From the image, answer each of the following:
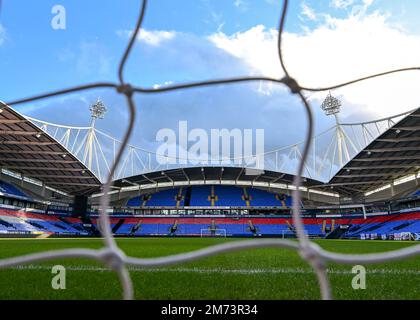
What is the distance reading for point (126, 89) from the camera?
Answer: 87.2 inches

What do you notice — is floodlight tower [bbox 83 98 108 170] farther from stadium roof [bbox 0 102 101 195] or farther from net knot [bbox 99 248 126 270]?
net knot [bbox 99 248 126 270]

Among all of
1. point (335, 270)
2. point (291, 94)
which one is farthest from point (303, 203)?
point (291, 94)

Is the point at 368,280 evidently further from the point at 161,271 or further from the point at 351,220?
the point at 351,220

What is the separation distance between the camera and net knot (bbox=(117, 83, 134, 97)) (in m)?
2.20

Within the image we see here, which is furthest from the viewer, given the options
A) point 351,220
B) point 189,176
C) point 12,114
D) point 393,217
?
point 189,176

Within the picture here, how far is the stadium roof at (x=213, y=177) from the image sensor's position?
41375mm

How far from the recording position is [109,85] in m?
2.24

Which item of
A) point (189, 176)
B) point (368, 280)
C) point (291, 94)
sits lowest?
point (368, 280)

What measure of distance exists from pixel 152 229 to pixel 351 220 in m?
24.1

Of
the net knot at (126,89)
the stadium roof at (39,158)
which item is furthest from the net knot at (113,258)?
the stadium roof at (39,158)

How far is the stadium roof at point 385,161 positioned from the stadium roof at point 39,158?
86.4 feet

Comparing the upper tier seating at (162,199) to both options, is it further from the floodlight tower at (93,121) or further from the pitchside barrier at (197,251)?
the pitchside barrier at (197,251)

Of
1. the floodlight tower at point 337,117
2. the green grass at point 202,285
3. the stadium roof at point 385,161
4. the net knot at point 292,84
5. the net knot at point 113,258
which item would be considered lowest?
the green grass at point 202,285

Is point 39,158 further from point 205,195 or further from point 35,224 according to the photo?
point 205,195
